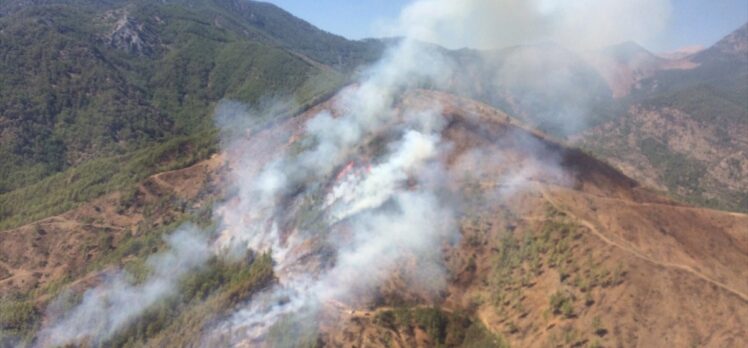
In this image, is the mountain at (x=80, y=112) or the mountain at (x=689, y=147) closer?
the mountain at (x=80, y=112)

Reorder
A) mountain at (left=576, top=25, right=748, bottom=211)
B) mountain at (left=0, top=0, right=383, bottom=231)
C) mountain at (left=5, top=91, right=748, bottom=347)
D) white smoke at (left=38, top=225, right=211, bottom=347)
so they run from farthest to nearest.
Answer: mountain at (left=576, top=25, right=748, bottom=211)
mountain at (left=0, top=0, right=383, bottom=231)
white smoke at (left=38, top=225, right=211, bottom=347)
mountain at (left=5, top=91, right=748, bottom=347)

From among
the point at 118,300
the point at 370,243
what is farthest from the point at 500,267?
the point at 118,300

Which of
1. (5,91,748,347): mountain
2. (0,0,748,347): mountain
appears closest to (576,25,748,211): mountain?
(5,91,748,347): mountain

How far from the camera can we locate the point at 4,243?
248 ft

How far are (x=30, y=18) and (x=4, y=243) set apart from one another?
152474mm

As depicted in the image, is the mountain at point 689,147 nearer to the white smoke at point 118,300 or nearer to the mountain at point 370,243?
the mountain at point 370,243

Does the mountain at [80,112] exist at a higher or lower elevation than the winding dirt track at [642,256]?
lower

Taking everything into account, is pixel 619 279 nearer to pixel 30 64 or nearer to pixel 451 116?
pixel 451 116

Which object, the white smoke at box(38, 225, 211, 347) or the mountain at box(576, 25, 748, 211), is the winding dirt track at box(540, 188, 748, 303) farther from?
the mountain at box(576, 25, 748, 211)

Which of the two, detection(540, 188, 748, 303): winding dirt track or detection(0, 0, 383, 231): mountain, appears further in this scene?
detection(0, 0, 383, 231): mountain

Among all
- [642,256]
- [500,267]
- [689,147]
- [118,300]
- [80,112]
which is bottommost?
[118,300]

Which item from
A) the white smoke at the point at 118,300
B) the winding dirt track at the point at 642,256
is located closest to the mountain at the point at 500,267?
the winding dirt track at the point at 642,256

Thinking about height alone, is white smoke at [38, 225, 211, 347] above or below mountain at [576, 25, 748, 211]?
below

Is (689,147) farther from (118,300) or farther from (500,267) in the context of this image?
(118,300)
